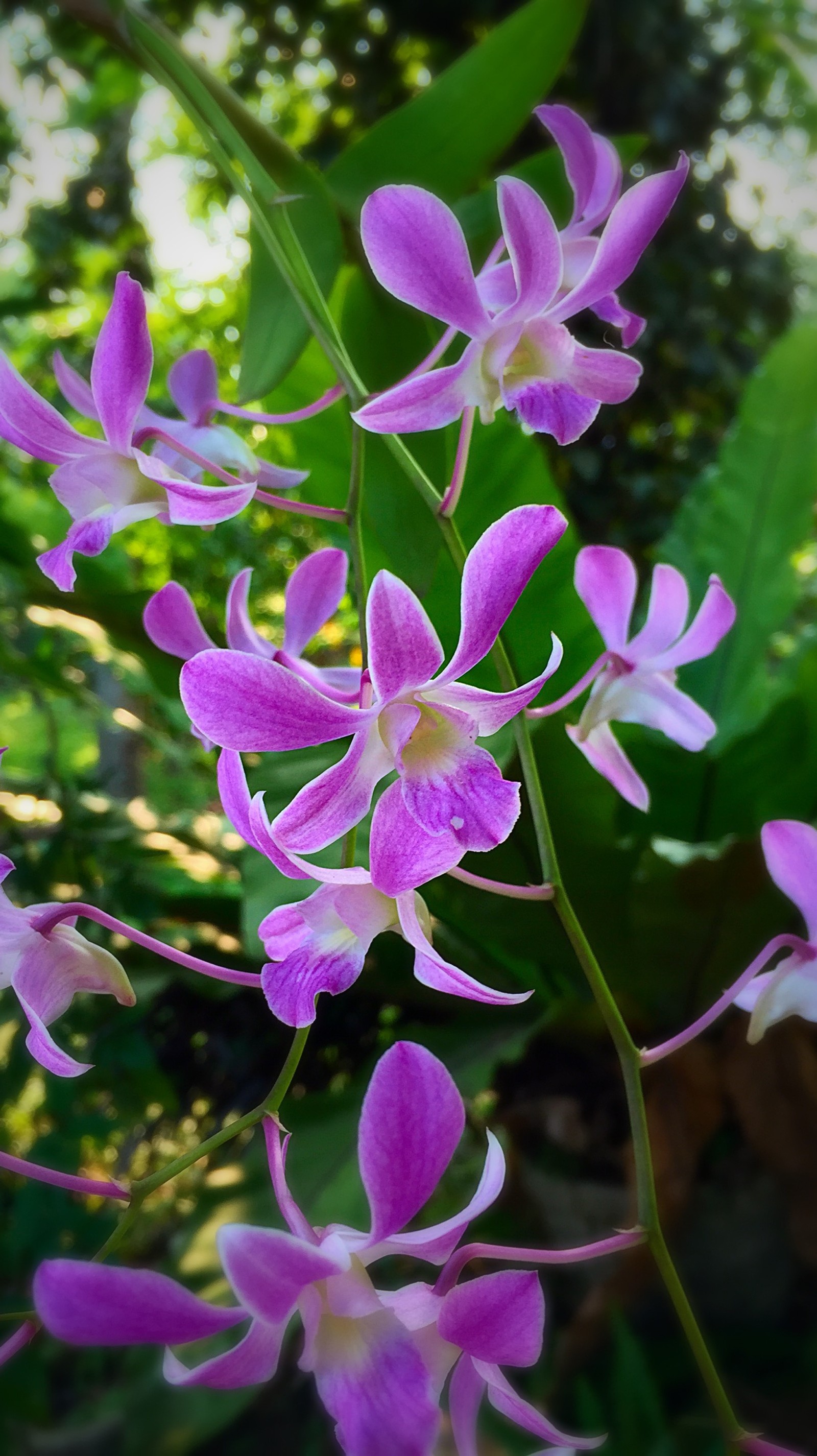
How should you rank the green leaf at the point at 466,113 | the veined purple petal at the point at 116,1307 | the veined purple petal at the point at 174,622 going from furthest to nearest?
the green leaf at the point at 466,113, the veined purple petal at the point at 174,622, the veined purple petal at the point at 116,1307

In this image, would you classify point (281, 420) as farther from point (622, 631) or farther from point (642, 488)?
point (642, 488)

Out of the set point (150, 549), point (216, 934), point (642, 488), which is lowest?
point (150, 549)

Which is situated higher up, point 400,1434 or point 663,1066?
point 400,1434

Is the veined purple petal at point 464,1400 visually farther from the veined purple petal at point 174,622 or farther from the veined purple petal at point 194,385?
the veined purple petal at point 194,385

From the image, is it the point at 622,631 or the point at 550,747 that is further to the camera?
the point at 550,747

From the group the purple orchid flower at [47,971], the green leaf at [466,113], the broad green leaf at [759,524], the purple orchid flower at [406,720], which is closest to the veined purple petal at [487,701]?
the purple orchid flower at [406,720]

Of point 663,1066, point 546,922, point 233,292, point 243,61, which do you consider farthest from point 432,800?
point 233,292

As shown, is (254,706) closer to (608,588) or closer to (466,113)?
(608,588)
